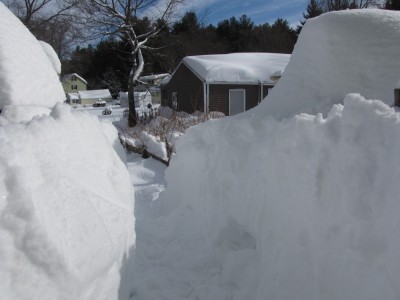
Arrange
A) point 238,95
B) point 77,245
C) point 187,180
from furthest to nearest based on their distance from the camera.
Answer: point 238,95
point 187,180
point 77,245

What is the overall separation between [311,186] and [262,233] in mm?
824

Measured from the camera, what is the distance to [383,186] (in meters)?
1.96

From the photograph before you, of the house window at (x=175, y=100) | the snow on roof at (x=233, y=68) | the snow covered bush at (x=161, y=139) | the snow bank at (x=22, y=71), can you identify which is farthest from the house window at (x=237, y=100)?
the snow bank at (x=22, y=71)

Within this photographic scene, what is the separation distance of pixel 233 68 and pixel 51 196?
18196mm

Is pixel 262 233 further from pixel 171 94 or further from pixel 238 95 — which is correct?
pixel 171 94

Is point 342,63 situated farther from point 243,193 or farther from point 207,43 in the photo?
point 207,43

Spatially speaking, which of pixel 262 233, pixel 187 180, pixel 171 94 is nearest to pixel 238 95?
pixel 171 94

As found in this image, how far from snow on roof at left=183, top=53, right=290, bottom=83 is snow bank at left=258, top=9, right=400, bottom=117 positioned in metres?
14.6

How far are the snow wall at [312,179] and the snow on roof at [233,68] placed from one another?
557 inches

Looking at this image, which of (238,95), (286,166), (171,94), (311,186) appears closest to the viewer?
(311,186)

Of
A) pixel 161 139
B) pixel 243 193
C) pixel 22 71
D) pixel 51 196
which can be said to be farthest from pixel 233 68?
pixel 51 196

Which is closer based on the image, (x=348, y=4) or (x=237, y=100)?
(x=237, y=100)

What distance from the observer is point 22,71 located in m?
2.48

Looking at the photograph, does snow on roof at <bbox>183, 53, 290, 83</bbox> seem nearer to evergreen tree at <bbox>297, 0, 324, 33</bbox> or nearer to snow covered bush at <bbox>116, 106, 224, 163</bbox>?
snow covered bush at <bbox>116, 106, 224, 163</bbox>
